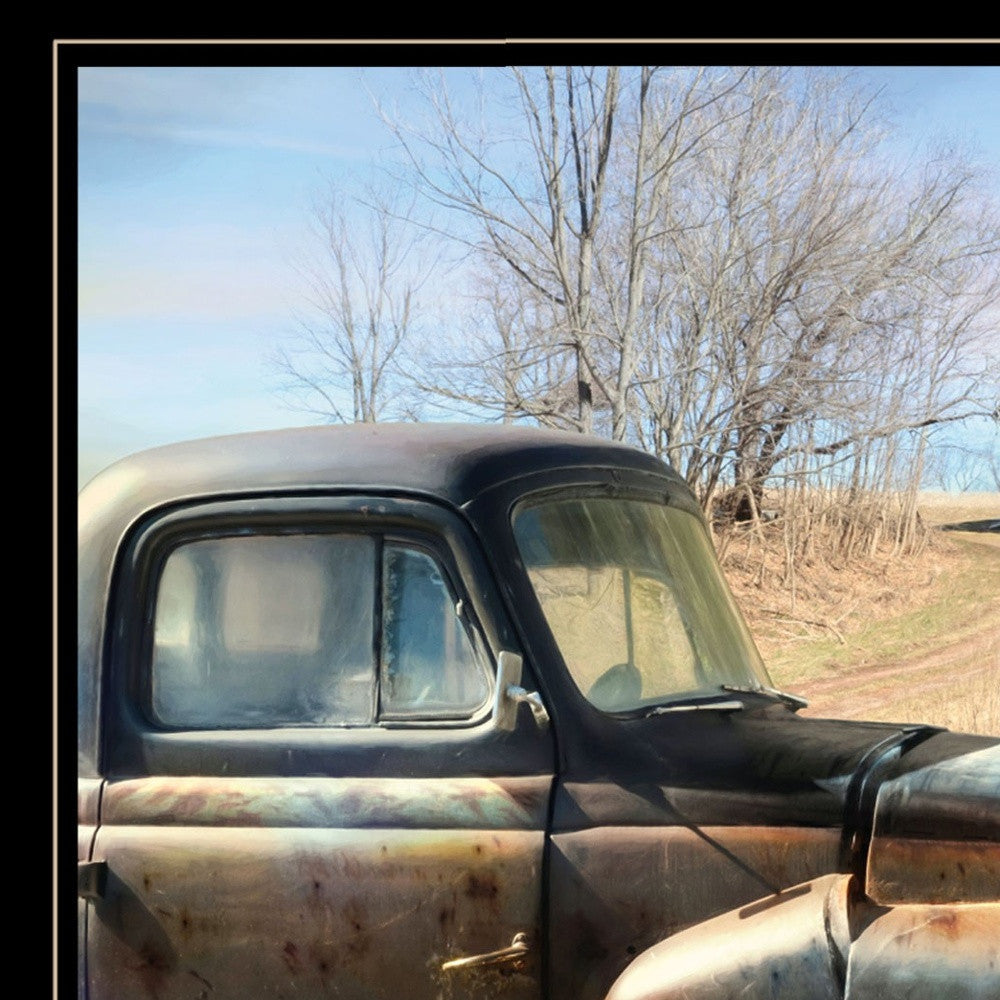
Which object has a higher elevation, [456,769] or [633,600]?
[633,600]

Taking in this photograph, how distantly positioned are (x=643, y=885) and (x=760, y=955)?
22 cm

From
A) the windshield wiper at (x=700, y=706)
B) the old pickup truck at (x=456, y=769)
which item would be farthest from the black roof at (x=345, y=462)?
the windshield wiper at (x=700, y=706)

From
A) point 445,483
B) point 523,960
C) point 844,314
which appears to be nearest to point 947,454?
point 844,314

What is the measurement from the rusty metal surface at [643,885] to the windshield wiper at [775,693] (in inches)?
18.8

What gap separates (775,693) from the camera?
2.57 m

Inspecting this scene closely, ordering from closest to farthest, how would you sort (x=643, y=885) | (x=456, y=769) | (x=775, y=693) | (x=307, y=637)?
1. (x=643, y=885)
2. (x=456, y=769)
3. (x=307, y=637)
4. (x=775, y=693)

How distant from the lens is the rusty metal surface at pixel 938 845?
6.27 ft

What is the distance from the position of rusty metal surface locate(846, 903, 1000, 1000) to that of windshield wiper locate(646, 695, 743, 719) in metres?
0.52

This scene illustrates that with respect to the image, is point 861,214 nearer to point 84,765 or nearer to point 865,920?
point 865,920

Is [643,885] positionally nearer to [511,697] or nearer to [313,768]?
[511,697]

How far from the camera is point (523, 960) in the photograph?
6.72ft

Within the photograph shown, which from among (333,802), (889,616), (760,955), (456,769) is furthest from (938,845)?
(889,616)

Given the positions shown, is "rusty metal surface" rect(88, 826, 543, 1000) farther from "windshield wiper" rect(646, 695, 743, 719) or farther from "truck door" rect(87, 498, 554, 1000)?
"windshield wiper" rect(646, 695, 743, 719)

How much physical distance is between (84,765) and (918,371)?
7.84 feet
